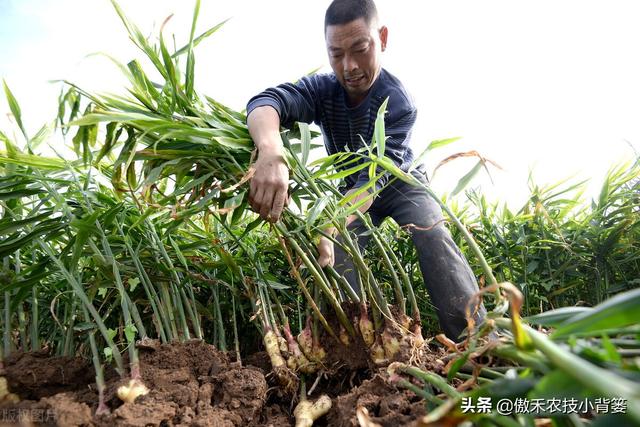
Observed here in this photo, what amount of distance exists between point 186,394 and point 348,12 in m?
1.06

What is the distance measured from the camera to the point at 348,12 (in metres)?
1.20

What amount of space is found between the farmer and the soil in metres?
0.29

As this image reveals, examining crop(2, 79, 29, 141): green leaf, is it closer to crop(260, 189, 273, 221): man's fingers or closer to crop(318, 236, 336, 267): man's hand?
crop(260, 189, 273, 221): man's fingers

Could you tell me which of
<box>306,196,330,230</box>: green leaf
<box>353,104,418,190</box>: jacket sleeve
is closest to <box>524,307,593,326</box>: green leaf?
<box>306,196,330,230</box>: green leaf

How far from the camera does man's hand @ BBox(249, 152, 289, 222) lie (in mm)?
787

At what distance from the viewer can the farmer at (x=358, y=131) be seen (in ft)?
2.76

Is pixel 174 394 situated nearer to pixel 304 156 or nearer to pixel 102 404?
pixel 102 404

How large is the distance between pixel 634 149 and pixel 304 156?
1180 millimetres

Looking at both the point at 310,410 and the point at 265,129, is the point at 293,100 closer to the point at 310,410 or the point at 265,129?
the point at 265,129

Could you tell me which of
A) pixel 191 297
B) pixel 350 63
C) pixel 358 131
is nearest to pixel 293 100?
pixel 350 63

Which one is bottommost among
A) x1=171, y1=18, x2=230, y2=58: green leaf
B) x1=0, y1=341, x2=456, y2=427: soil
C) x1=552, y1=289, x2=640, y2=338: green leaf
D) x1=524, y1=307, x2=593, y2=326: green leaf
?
x1=0, y1=341, x2=456, y2=427: soil

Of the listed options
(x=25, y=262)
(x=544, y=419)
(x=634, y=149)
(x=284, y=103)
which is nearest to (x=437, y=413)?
(x=544, y=419)

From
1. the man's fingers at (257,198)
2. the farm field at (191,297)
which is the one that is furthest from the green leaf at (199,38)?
the man's fingers at (257,198)

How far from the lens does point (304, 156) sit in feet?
2.79
